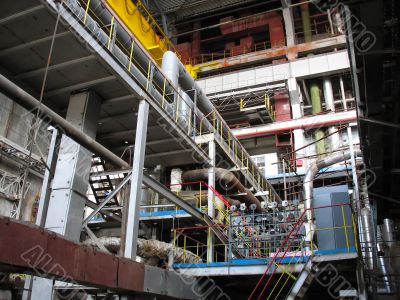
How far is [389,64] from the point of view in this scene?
6.47 meters

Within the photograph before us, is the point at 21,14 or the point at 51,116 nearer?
the point at 51,116

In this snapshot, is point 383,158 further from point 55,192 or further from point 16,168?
point 16,168

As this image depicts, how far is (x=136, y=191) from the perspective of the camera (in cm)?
864

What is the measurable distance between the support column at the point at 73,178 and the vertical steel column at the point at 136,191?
1.19 meters

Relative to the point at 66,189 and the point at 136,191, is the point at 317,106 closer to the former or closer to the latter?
the point at 136,191

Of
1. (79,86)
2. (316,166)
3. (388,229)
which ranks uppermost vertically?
(316,166)

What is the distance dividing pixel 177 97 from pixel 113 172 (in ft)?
13.1

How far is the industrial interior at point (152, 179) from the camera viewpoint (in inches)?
247

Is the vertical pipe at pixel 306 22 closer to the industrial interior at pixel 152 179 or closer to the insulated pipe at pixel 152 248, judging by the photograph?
the industrial interior at pixel 152 179

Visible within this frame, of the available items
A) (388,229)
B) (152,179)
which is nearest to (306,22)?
(388,229)

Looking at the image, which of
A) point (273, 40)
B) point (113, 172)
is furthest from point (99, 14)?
point (273, 40)

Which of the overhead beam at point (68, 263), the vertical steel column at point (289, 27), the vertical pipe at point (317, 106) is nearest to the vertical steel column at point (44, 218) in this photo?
the overhead beam at point (68, 263)

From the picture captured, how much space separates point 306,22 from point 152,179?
22472 mm

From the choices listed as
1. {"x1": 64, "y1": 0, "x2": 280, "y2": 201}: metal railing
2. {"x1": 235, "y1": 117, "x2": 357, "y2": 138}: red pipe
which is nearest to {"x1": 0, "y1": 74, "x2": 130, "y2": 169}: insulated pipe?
{"x1": 64, "y1": 0, "x2": 280, "y2": 201}: metal railing
